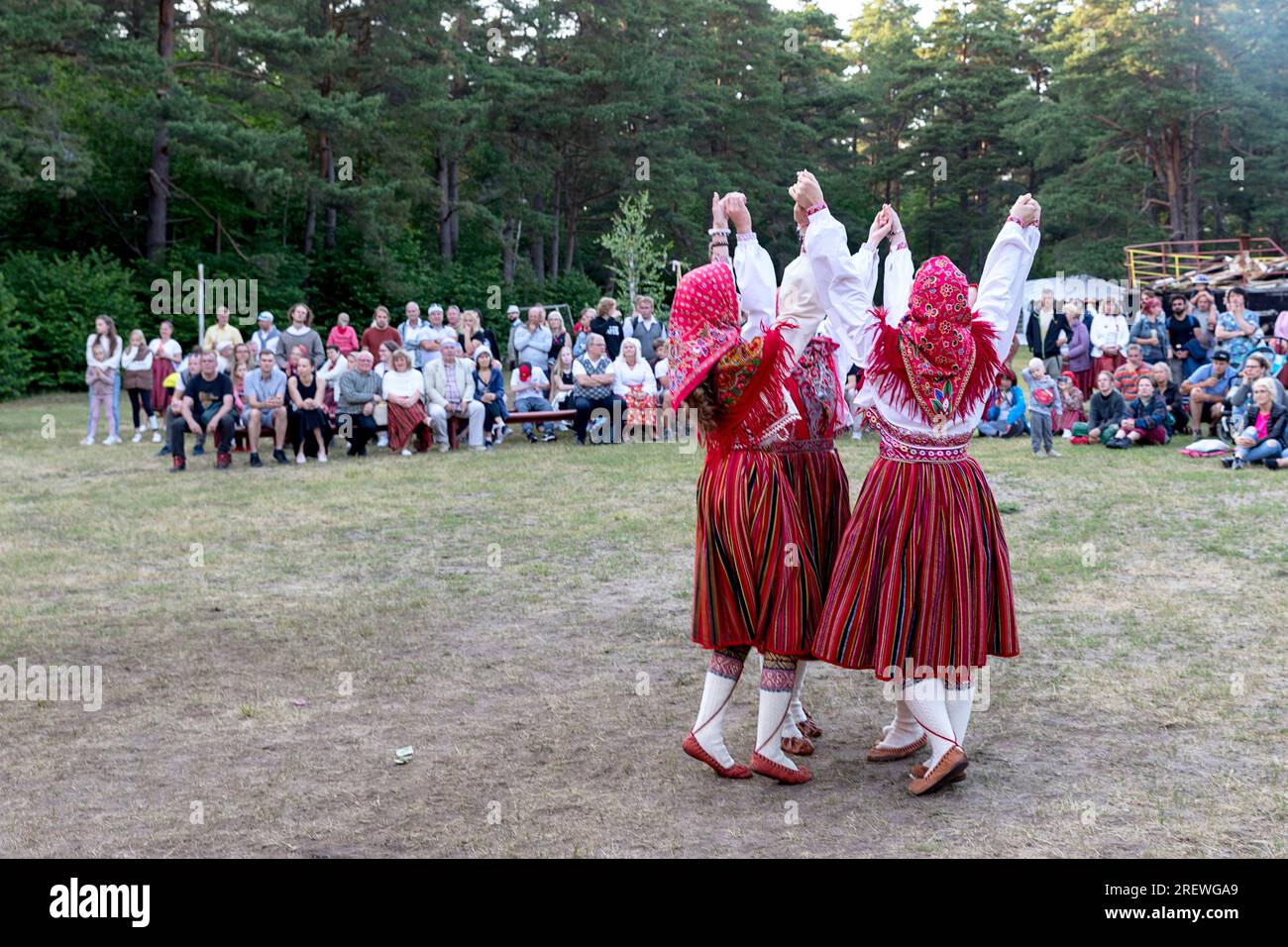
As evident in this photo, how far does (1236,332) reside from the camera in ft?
46.5

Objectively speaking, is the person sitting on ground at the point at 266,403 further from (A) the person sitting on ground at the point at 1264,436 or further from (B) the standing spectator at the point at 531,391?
(A) the person sitting on ground at the point at 1264,436

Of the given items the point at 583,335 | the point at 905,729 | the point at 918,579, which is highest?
the point at 583,335

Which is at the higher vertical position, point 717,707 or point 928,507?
point 928,507

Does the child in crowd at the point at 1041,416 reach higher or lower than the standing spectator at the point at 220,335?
lower

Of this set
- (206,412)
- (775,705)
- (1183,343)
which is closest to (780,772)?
(775,705)

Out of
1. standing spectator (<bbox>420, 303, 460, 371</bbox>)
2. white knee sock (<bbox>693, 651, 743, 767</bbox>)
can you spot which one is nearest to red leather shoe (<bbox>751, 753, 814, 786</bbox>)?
white knee sock (<bbox>693, 651, 743, 767</bbox>)

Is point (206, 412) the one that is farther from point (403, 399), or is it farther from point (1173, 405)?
point (1173, 405)

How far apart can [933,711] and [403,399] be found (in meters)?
10.1

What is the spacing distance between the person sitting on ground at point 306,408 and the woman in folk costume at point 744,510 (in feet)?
30.3

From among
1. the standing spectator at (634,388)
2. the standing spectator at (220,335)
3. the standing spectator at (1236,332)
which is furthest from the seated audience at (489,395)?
the standing spectator at (1236,332)

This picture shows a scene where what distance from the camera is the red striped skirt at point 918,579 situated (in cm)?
423

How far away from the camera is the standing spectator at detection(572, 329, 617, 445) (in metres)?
14.3

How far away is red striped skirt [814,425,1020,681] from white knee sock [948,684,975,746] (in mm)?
92

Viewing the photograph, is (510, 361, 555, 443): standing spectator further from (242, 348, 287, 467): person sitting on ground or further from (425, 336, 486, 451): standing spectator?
(242, 348, 287, 467): person sitting on ground
